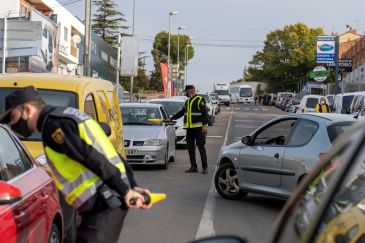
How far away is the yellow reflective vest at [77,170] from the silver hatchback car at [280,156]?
204 inches

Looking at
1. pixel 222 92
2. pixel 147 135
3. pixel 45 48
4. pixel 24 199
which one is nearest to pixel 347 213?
pixel 24 199

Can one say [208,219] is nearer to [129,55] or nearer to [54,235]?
[54,235]

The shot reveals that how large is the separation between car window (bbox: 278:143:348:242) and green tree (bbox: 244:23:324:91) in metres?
103

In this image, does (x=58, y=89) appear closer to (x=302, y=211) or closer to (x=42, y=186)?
(x=42, y=186)

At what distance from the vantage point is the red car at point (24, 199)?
4.06 metres

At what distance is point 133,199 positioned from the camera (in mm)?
3863

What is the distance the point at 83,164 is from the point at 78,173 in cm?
9

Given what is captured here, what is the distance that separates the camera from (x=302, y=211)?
2436mm

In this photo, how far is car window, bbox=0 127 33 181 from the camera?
15.8ft

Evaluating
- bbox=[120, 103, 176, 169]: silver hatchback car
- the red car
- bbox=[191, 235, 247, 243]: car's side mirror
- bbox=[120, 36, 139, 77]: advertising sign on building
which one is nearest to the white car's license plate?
bbox=[120, 103, 176, 169]: silver hatchback car

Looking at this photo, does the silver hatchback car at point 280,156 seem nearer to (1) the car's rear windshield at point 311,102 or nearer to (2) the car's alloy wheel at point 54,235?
(2) the car's alloy wheel at point 54,235

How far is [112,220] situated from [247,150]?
6278 millimetres

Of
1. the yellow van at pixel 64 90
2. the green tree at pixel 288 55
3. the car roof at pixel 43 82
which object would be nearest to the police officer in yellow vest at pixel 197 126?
the yellow van at pixel 64 90

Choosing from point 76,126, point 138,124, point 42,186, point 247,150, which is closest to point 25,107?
point 76,126
